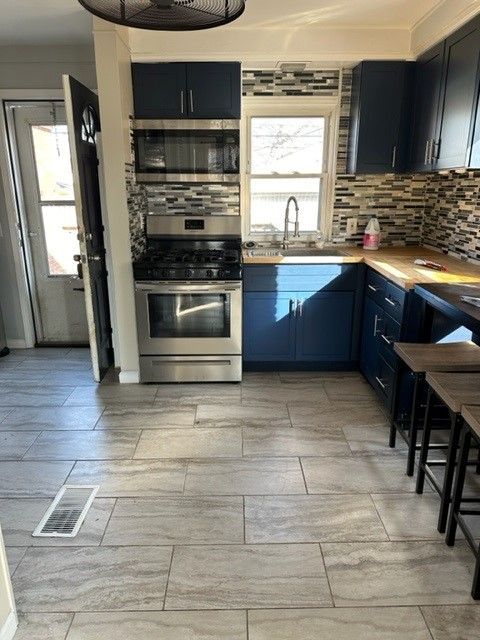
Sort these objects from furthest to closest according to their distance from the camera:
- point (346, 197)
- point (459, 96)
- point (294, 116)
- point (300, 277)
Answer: point (346, 197), point (294, 116), point (300, 277), point (459, 96)

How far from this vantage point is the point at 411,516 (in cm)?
202

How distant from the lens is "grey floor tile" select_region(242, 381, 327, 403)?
122 inches

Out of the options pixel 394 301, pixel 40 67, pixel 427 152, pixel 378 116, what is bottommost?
pixel 394 301

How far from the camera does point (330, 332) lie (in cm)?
339

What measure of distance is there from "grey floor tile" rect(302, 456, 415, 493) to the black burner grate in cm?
202

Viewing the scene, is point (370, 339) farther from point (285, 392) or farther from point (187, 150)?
point (187, 150)

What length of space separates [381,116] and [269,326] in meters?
1.70

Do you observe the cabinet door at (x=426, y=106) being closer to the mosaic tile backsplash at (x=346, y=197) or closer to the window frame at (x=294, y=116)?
the mosaic tile backsplash at (x=346, y=197)

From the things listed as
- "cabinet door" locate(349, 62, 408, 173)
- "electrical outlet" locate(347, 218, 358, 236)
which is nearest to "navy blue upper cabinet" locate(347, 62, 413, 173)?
"cabinet door" locate(349, 62, 408, 173)

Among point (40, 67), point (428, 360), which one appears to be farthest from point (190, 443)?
point (40, 67)

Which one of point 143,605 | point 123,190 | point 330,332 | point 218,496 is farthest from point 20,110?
point 143,605

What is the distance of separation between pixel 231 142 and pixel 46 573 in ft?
9.47

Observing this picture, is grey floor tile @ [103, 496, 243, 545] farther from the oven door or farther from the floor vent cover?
the oven door

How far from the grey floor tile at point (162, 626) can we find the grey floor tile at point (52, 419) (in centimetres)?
136
